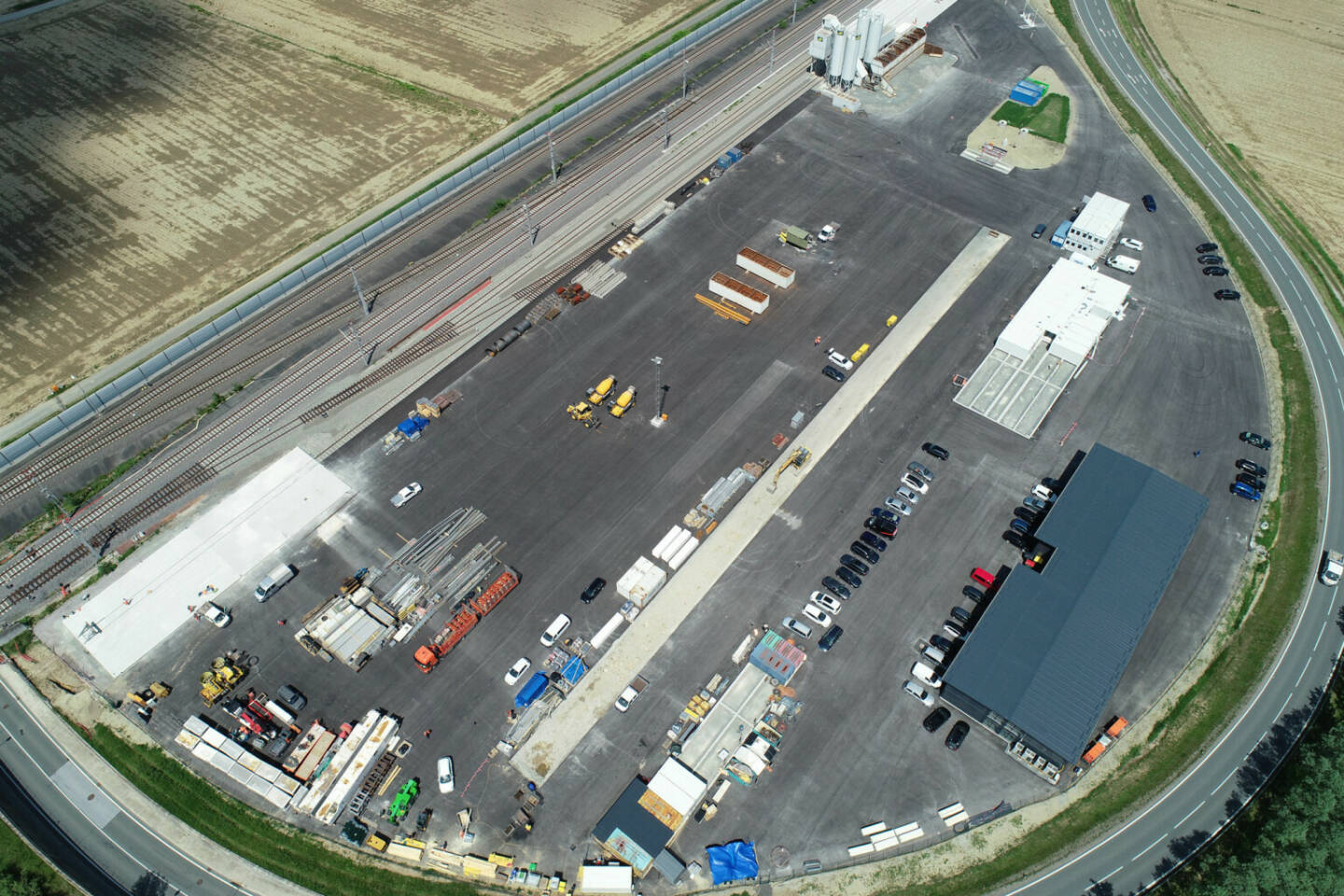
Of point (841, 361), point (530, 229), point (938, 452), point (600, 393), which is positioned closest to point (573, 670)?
point (600, 393)

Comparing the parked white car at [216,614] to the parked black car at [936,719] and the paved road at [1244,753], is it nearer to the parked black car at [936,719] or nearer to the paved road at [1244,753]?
the parked black car at [936,719]

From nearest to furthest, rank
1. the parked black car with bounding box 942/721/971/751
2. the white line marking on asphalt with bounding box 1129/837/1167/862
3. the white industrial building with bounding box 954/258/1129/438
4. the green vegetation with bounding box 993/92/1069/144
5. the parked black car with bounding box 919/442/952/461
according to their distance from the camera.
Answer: the white line marking on asphalt with bounding box 1129/837/1167/862
the parked black car with bounding box 942/721/971/751
the parked black car with bounding box 919/442/952/461
the white industrial building with bounding box 954/258/1129/438
the green vegetation with bounding box 993/92/1069/144

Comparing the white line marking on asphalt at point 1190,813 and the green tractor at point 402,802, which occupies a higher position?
the white line marking on asphalt at point 1190,813

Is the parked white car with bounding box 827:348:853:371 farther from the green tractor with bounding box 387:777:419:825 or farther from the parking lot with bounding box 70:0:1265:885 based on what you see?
the green tractor with bounding box 387:777:419:825

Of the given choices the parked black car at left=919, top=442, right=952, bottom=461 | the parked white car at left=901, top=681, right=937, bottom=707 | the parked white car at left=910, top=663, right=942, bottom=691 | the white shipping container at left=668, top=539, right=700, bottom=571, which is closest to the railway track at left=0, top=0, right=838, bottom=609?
the white shipping container at left=668, top=539, right=700, bottom=571

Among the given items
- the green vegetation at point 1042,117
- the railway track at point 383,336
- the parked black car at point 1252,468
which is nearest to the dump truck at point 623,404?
the railway track at point 383,336
